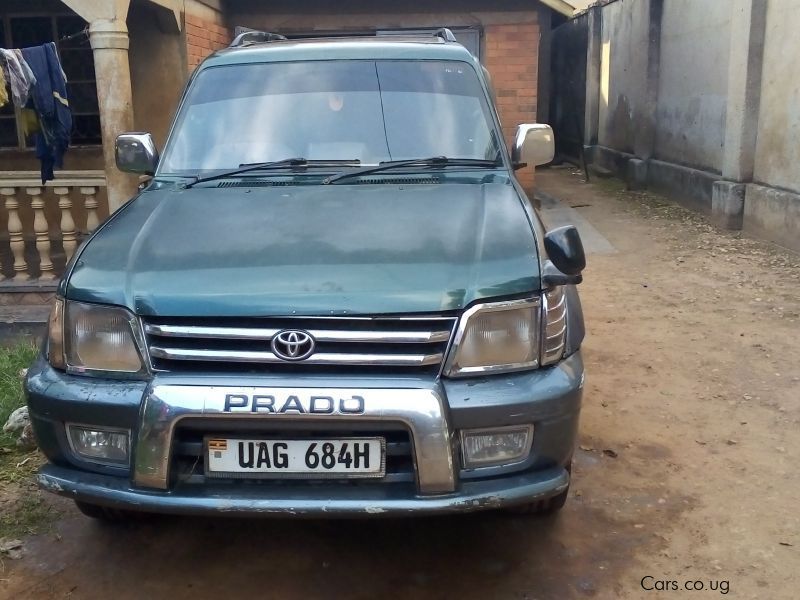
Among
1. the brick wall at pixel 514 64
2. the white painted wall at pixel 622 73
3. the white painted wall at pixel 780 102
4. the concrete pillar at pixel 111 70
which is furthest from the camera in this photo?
the white painted wall at pixel 622 73

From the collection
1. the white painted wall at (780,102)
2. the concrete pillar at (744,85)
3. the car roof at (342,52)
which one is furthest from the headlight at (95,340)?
the concrete pillar at (744,85)

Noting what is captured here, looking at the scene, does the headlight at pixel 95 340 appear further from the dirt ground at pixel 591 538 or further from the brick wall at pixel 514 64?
the brick wall at pixel 514 64

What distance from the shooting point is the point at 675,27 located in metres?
12.0

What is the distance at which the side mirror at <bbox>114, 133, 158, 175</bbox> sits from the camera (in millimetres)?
3812

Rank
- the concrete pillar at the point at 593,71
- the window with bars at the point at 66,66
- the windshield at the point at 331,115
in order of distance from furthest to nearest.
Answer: the concrete pillar at the point at 593,71
the window with bars at the point at 66,66
the windshield at the point at 331,115

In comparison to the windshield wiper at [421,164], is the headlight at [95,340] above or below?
below

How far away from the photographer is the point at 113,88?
6059 millimetres

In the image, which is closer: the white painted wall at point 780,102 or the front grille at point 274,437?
the front grille at point 274,437

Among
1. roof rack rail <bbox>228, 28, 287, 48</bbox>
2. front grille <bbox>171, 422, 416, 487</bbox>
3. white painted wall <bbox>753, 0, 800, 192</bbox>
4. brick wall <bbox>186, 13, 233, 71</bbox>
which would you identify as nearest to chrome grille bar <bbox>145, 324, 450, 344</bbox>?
front grille <bbox>171, 422, 416, 487</bbox>

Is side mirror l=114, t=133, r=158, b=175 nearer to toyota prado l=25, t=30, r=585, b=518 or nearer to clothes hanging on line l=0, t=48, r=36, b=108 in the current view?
toyota prado l=25, t=30, r=585, b=518

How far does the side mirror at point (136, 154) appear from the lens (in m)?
3.81

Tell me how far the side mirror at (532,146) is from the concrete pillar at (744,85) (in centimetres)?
627

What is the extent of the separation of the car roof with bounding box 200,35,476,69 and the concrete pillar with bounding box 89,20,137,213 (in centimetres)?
234

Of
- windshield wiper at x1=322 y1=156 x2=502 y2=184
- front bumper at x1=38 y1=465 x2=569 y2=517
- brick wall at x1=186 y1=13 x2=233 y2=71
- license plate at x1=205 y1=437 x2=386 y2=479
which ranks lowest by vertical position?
front bumper at x1=38 y1=465 x2=569 y2=517
